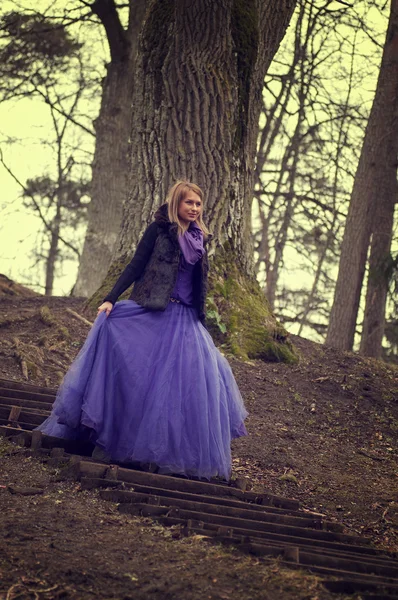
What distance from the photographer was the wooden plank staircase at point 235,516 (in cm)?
396

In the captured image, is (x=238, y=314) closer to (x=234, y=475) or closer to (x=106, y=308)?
(x=234, y=475)

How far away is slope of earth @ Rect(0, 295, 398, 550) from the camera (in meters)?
6.12

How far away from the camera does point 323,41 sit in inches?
696

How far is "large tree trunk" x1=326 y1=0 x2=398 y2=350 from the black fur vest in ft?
28.1

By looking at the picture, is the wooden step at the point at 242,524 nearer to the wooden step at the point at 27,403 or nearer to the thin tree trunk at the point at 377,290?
the wooden step at the point at 27,403

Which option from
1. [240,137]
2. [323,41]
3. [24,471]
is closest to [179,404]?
[24,471]

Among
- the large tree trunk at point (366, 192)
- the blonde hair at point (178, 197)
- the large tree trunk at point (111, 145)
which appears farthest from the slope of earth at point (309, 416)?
the large tree trunk at point (111, 145)

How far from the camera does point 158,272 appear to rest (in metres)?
5.80

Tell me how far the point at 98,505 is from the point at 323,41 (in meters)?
15.2

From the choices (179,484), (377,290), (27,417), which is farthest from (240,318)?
(377,290)

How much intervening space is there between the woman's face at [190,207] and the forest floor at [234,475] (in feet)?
6.85

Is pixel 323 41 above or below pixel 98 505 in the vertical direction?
above

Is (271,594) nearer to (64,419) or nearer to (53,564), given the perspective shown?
(53,564)

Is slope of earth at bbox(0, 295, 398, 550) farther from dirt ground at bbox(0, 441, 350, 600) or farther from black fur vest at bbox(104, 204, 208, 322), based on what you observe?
dirt ground at bbox(0, 441, 350, 600)
